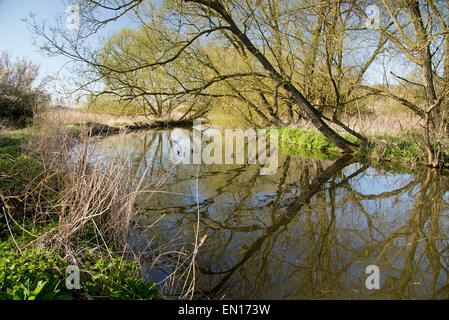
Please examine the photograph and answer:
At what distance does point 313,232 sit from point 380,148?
6.77 meters

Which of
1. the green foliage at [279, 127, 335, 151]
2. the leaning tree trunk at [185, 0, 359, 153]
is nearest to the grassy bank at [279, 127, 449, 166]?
the green foliage at [279, 127, 335, 151]

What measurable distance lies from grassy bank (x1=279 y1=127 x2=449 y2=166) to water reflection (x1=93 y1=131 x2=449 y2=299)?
44.9 inches

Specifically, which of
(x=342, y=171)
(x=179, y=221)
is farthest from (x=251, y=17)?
(x=179, y=221)

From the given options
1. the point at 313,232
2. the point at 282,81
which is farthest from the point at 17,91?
the point at 313,232

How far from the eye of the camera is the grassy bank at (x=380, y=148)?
8.23 metres

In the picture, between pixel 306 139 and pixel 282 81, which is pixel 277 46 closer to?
pixel 282 81

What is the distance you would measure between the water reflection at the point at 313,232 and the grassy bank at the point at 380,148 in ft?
3.74

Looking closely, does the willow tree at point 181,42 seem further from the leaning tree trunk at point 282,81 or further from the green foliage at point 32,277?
the green foliage at point 32,277

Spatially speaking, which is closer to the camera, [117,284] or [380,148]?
[117,284]

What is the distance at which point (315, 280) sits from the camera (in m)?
2.78

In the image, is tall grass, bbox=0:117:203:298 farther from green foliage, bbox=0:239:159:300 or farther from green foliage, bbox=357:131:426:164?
green foliage, bbox=357:131:426:164

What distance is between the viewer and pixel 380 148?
930 centimetres

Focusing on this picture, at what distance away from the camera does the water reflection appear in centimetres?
274

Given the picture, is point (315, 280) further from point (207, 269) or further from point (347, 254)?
point (207, 269)
